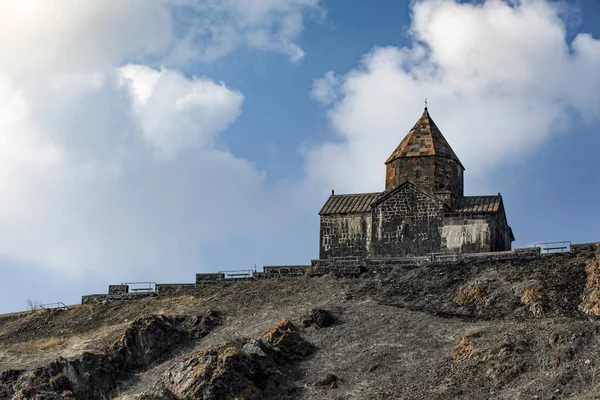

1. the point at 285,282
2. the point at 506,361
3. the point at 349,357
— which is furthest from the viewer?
the point at 285,282

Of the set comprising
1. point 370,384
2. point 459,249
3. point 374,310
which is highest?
point 459,249

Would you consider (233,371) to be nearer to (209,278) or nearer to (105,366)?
(105,366)

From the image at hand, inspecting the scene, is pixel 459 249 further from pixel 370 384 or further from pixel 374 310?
pixel 370 384

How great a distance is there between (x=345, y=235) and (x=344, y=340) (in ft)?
52.5

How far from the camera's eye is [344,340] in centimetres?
4131

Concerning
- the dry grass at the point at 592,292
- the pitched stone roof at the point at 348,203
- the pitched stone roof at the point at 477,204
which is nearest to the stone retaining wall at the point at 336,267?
the dry grass at the point at 592,292

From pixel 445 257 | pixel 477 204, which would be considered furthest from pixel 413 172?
pixel 445 257

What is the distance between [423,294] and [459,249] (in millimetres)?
8701

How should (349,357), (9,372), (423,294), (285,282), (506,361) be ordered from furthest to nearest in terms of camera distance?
(285,282), (423,294), (9,372), (349,357), (506,361)

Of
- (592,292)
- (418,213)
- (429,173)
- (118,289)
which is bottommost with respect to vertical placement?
(592,292)

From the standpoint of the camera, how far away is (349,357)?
→ 39.5 meters

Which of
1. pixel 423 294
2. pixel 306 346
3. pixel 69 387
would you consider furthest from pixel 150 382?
pixel 423 294

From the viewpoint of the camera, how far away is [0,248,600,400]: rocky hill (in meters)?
35.6

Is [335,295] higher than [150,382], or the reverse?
[335,295]
